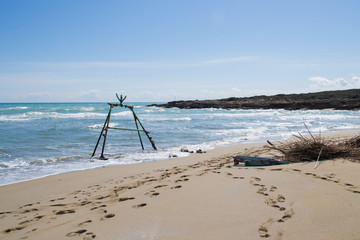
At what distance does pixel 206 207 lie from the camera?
3621 mm

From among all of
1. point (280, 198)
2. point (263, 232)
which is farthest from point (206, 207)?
point (280, 198)

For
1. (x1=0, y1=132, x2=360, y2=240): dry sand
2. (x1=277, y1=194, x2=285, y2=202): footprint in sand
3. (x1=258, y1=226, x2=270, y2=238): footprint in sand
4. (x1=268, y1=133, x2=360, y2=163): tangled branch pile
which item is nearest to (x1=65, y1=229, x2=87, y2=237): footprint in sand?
(x1=0, y1=132, x2=360, y2=240): dry sand

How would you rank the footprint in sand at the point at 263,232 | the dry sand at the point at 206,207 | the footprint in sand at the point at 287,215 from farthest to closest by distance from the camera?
1. the footprint in sand at the point at 287,215
2. the dry sand at the point at 206,207
3. the footprint in sand at the point at 263,232

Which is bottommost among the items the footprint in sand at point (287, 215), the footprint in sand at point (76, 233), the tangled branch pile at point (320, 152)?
the footprint in sand at point (76, 233)

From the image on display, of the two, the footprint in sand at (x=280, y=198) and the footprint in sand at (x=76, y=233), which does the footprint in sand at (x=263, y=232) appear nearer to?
the footprint in sand at (x=280, y=198)

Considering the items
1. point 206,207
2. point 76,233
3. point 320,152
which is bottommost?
point 76,233

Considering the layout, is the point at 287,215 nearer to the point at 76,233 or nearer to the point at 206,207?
the point at 206,207

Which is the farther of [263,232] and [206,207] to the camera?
[206,207]

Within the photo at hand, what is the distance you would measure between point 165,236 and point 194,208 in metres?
0.83

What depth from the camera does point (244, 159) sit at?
6824mm

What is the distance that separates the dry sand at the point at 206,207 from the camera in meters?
2.93

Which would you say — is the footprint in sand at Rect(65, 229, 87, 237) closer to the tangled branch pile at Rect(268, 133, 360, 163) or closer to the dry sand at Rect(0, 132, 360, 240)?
the dry sand at Rect(0, 132, 360, 240)

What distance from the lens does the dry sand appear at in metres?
2.93

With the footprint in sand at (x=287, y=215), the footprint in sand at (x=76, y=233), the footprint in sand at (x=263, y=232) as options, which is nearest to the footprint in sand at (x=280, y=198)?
the footprint in sand at (x=287, y=215)
